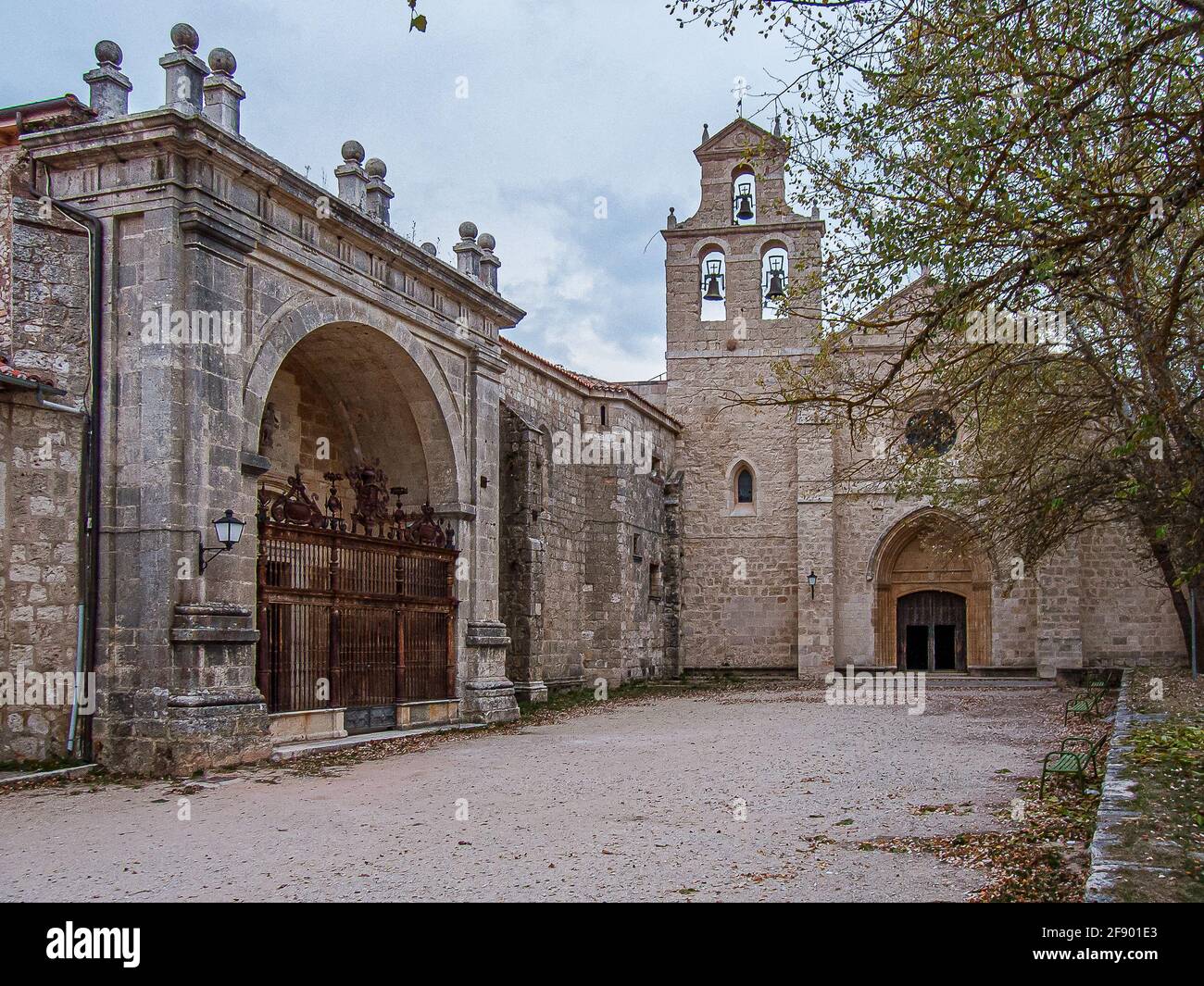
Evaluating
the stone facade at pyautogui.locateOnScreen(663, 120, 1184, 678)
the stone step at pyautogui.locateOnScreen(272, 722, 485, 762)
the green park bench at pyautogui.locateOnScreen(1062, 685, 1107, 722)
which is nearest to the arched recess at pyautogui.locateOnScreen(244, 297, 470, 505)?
the stone step at pyautogui.locateOnScreen(272, 722, 485, 762)

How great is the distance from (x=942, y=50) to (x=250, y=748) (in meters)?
7.85

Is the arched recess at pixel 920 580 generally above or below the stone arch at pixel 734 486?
below

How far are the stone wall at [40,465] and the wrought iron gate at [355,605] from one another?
1845 mm

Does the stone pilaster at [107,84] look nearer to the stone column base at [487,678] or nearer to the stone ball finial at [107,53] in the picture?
the stone ball finial at [107,53]

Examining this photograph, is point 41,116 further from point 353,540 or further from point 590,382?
point 590,382

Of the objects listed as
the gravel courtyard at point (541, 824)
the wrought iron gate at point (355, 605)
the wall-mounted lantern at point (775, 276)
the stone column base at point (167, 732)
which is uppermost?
the wall-mounted lantern at point (775, 276)

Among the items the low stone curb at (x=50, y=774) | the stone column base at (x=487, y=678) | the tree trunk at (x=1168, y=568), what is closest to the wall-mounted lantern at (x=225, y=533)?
the low stone curb at (x=50, y=774)

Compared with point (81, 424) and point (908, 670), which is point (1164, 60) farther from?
point (908, 670)

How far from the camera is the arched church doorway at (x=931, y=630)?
26.4 metres

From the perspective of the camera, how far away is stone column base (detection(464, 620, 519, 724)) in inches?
573

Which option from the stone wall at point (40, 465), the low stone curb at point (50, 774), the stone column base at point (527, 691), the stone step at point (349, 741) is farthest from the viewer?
the stone column base at point (527, 691)

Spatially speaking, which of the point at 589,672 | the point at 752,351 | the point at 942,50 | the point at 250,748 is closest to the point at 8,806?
the point at 250,748
